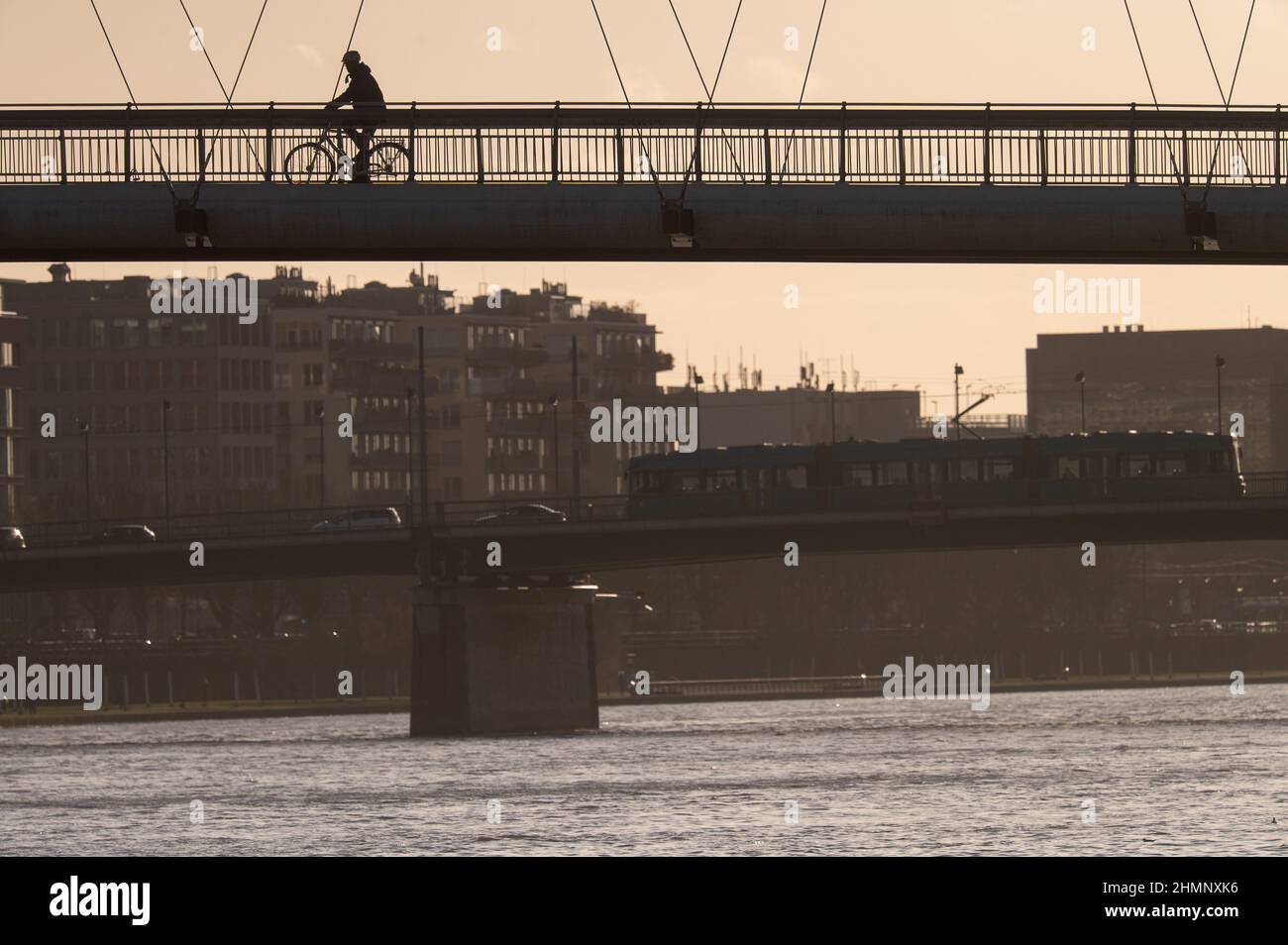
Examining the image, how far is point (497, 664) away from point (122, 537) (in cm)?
1940

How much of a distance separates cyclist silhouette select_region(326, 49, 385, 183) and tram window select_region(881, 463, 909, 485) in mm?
58423

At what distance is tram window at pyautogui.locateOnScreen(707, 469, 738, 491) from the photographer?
103 metres

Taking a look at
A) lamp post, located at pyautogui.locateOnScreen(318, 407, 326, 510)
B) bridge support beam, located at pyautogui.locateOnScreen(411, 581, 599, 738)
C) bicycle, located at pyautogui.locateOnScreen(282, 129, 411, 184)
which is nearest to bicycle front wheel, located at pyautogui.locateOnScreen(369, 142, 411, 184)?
bicycle, located at pyautogui.locateOnScreen(282, 129, 411, 184)

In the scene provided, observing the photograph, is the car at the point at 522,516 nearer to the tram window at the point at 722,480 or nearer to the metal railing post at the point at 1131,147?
the tram window at the point at 722,480

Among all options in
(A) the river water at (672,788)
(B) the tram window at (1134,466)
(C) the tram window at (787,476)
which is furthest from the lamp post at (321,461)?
(B) the tram window at (1134,466)

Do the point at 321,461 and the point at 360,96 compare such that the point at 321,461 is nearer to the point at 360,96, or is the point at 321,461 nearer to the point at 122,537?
the point at 122,537

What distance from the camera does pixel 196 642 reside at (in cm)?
13312

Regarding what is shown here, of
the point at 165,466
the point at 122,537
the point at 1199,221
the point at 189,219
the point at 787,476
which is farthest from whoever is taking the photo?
the point at 165,466

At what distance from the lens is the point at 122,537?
11006 centimetres

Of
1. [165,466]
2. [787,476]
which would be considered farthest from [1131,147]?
[165,466]

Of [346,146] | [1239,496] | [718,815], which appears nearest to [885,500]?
[1239,496]

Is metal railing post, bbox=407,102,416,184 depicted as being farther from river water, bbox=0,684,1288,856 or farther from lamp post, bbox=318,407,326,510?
lamp post, bbox=318,407,326,510

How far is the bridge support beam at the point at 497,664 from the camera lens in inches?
3797
